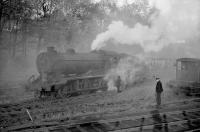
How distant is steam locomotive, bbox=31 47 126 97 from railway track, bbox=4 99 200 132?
530cm

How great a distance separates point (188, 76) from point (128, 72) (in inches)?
208

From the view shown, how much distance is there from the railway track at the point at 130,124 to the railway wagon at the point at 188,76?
4.94 metres

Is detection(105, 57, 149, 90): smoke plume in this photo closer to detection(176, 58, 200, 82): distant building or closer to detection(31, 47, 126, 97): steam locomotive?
detection(31, 47, 126, 97): steam locomotive

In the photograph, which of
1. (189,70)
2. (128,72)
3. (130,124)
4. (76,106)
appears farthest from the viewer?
(128,72)

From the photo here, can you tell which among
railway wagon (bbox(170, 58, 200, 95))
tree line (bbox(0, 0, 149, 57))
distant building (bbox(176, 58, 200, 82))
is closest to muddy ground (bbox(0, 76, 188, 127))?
railway wagon (bbox(170, 58, 200, 95))

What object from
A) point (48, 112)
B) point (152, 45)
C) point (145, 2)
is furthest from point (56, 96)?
point (145, 2)

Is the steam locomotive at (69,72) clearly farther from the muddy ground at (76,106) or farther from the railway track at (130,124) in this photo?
the railway track at (130,124)

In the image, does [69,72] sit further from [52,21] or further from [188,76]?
[52,21]

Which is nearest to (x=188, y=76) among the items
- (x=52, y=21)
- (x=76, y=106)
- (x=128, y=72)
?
(x=128, y=72)

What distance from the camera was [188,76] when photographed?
1673cm

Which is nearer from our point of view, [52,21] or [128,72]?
[128,72]

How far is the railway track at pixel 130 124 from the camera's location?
8445 millimetres

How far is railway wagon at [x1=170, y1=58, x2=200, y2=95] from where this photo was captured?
1553 cm

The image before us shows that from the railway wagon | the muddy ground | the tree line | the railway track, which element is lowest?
the railway track
